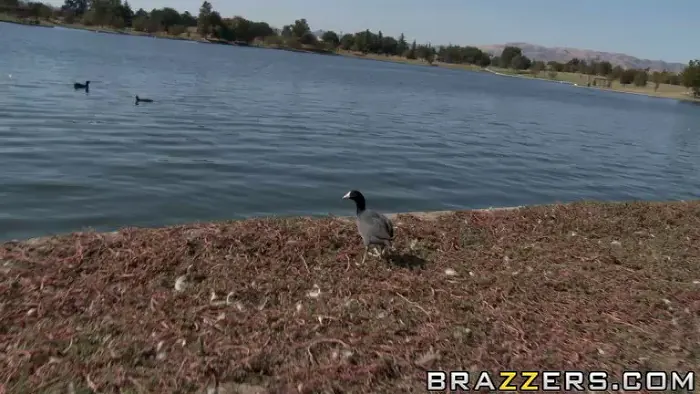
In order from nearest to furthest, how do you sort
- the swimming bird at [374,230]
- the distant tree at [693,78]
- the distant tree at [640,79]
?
the swimming bird at [374,230] → the distant tree at [693,78] → the distant tree at [640,79]

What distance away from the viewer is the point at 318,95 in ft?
158

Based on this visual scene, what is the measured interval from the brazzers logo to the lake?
971cm

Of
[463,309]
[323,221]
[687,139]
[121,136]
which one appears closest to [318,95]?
[121,136]

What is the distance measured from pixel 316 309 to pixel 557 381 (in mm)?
2449

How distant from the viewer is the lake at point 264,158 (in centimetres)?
1514

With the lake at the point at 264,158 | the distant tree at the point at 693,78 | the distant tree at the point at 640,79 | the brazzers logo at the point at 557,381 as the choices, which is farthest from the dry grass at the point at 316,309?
the distant tree at the point at 640,79

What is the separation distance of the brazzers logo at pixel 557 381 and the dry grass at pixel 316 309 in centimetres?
13

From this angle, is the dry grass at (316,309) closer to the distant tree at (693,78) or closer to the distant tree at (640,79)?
the distant tree at (693,78)

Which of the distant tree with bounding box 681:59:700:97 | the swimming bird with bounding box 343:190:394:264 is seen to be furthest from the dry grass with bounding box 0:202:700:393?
the distant tree with bounding box 681:59:700:97

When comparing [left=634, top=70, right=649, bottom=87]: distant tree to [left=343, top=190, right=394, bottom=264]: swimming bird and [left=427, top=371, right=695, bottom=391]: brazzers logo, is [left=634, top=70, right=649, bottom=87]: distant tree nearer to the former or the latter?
[left=343, top=190, right=394, bottom=264]: swimming bird

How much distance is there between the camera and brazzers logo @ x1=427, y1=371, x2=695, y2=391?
5.17 m

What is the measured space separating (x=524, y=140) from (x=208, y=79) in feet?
102

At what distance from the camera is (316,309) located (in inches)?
247

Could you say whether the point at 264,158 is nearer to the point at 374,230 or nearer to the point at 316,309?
the point at 374,230
